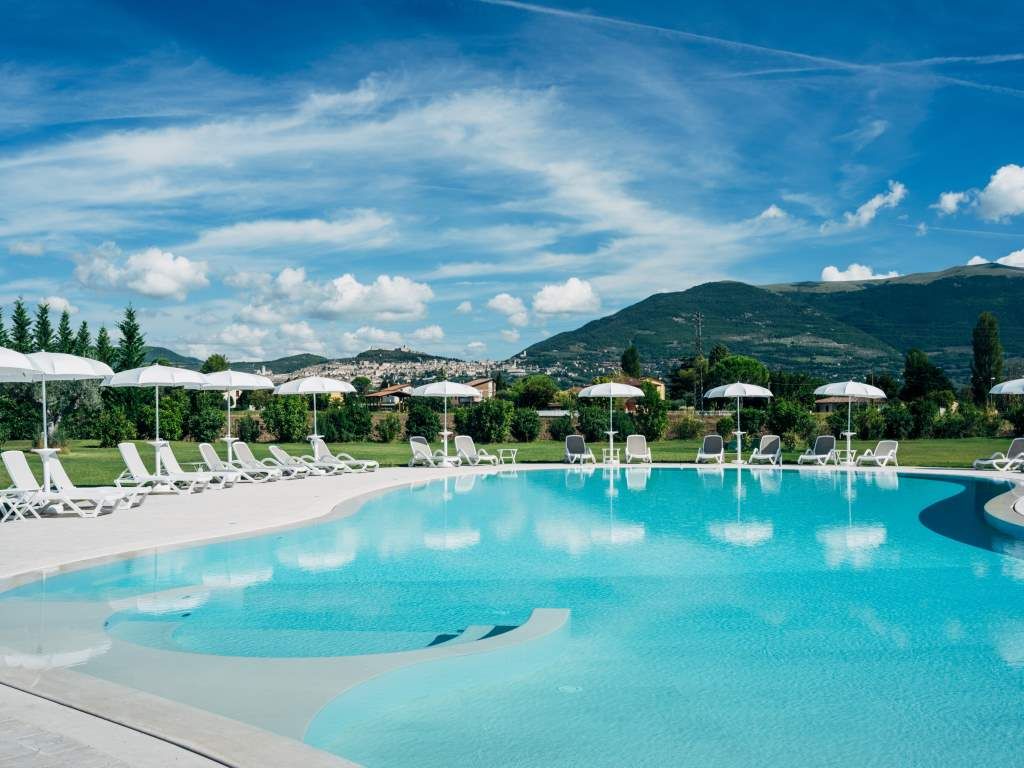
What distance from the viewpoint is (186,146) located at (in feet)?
59.7

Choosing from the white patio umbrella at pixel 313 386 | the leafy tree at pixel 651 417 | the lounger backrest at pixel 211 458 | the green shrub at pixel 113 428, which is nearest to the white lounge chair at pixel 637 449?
the white patio umbrella at pixel 313 386

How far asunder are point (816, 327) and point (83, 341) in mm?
86267

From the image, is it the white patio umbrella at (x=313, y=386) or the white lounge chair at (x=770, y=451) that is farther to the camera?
the white lounge chair at (x=770, y=451)

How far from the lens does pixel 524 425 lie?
2691 centimetres

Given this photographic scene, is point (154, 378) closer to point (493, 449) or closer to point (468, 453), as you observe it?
point (468, 453)

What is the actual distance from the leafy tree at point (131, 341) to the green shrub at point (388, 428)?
62.7 feet

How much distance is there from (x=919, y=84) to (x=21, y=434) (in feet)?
98.3

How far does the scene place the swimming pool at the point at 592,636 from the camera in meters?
4.02

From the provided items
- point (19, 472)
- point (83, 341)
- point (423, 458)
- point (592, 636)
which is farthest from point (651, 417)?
point (83, 341)

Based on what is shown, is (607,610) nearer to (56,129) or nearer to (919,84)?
(56,129)

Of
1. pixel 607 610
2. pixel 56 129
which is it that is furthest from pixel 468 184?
pixel 607 610

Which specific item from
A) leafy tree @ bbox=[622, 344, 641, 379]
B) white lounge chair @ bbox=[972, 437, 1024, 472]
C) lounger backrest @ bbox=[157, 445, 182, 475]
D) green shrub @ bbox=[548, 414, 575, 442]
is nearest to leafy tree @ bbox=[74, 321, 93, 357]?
green shrub @ bbox=[548, 414, 575, 442]

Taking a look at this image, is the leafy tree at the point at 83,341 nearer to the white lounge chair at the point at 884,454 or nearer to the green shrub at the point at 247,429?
the green shrub at the point at 247,429

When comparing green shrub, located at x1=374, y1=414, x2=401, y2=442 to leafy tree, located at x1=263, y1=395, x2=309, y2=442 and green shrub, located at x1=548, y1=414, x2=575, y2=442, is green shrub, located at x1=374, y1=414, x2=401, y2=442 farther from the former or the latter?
green shrub, located at x1=548, y1=414, x2=575, y2=442
